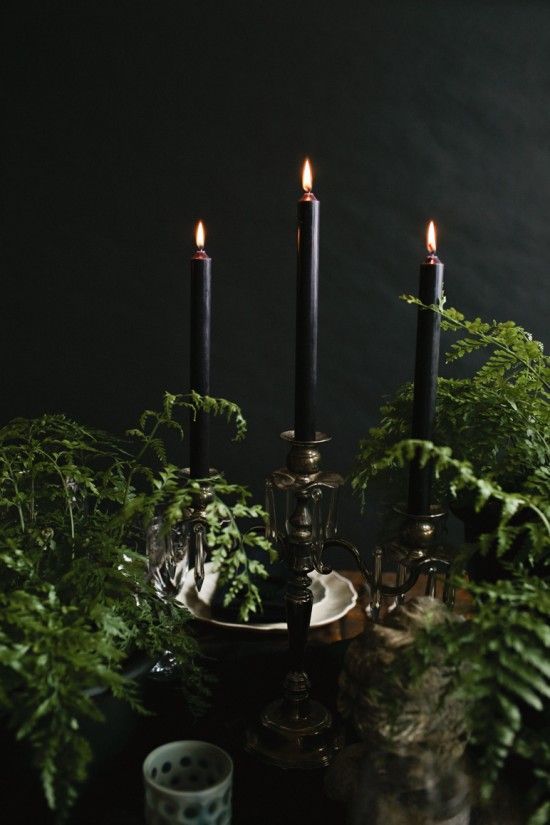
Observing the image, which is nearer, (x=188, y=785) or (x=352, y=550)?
(x=188, y=785)

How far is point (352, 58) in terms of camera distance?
1.88m

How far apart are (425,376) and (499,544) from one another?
0.63 ft

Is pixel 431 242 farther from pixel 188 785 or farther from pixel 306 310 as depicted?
pixel 188 785

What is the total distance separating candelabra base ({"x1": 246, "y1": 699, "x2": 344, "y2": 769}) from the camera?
0.82 metres

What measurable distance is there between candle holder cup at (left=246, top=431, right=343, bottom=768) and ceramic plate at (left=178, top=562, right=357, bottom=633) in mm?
190

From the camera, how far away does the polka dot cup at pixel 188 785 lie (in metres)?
0.63

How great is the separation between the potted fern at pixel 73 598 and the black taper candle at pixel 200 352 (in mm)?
38

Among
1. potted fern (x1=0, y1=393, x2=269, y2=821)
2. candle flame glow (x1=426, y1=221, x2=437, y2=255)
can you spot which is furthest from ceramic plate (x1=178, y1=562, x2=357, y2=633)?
candle flame glow (x1=426, y1=221, x2=437, y2=255)

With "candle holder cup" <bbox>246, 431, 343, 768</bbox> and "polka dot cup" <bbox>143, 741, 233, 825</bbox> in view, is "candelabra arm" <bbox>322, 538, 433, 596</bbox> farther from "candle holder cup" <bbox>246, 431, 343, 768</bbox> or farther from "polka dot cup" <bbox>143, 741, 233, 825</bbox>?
"polka dot cup" <bbox>143, 741, 233, 825</bbox>

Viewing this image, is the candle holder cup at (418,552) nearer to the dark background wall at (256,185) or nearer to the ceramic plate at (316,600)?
the ceramic plate at (316,600)

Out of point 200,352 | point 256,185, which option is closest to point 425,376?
point 200,352

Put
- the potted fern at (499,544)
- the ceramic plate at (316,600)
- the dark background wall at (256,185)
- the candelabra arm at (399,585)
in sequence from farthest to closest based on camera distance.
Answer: the dark background wall at (256,185), the ceramic plate at (316,600), the candelabra arm at (399,585), the potted fern at (499,544)

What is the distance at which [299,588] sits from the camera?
0.86 m

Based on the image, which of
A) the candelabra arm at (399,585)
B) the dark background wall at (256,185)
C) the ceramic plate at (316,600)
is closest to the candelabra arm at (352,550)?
the candelabra arm at (399,585)
